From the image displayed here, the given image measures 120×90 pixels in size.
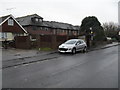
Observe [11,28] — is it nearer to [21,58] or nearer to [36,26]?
[36,26]

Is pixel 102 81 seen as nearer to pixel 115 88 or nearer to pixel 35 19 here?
pixel 115 88

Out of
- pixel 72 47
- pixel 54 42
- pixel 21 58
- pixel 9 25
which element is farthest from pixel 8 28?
pixel 21 58

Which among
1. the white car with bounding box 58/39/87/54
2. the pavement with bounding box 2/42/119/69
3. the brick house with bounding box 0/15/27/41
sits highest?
the brick house with bounding box 0/15/27/41

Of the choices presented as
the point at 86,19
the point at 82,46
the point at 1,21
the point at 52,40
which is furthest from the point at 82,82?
the point at 86,19

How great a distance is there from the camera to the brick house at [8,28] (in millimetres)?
36219

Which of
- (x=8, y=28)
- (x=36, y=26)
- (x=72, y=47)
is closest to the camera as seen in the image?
(x=72, y=47)

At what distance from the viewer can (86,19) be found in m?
43.9

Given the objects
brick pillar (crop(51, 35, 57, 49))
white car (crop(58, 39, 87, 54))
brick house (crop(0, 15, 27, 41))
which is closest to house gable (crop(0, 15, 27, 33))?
brick house (crop(0, 15, 27, 41))

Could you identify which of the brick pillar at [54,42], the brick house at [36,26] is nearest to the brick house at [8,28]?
the brick house at [36,26]

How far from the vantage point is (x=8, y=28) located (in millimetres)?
37688

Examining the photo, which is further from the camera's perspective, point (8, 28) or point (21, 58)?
point (8, 28)

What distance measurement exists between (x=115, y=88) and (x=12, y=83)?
383cm

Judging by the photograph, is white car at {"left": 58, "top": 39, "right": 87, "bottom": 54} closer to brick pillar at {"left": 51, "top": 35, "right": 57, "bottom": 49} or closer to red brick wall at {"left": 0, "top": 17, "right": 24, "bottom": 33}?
brick pillar at {"left": 51, "top": 35, "right": 57, "bottom": 49}

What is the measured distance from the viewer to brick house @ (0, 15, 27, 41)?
36219 millimetres
